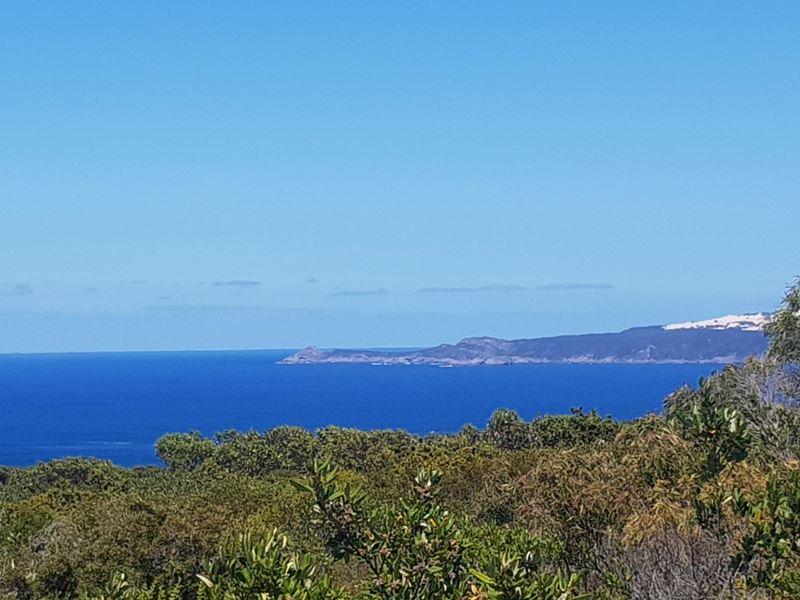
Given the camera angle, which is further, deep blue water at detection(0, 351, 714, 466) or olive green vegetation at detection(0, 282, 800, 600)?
deep blue water at detection(0, 351, 714, 466)

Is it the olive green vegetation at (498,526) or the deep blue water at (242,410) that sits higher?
the olive green vegetation at (498,526)

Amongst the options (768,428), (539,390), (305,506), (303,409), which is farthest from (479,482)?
(539,390)

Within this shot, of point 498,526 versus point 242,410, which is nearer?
point 498,526

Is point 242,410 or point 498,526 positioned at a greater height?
point 498,526

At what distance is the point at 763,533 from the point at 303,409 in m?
148

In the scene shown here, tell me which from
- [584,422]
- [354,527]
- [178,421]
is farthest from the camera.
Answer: [178,421]

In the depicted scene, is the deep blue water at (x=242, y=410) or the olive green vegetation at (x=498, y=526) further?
the deep blue water at (x=242, y=410)

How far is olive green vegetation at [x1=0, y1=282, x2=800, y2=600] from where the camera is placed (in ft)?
24.7

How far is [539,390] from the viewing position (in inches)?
7298

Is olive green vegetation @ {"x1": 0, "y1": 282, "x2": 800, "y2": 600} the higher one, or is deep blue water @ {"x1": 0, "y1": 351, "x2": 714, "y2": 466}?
olive green vegetation @ {"x1": 0, "y1": 282, "x2": 800, "y2": 600}

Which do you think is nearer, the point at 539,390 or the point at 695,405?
the point at 695,405

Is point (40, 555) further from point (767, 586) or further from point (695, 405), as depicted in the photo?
point (767, 586)

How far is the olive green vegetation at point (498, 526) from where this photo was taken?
7.52m

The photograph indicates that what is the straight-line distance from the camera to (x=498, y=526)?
738 inches
